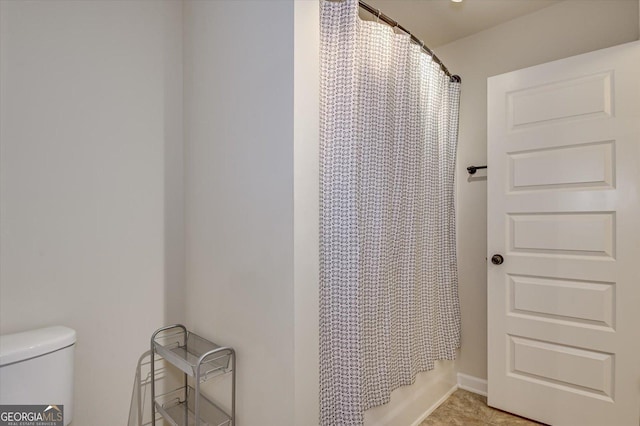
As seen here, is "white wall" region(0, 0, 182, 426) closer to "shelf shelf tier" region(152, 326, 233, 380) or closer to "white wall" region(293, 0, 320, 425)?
"shelf shelf tier" region(152, 326, 233, 380)

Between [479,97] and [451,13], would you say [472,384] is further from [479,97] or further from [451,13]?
[451,13]

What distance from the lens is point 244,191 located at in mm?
1279

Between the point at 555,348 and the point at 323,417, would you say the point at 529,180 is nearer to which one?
the point at 555,348

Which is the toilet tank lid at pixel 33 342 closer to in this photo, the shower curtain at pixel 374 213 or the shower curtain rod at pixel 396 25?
the shower curtain at pixel 374 213

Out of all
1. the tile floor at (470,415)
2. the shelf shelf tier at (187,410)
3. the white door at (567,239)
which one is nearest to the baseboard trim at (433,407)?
the tile floor at (470,415)

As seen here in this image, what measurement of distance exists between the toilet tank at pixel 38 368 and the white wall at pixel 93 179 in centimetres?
14

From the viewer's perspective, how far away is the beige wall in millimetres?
1949

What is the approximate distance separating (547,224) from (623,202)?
0.33 meters

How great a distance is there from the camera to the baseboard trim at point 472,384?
7.09ft

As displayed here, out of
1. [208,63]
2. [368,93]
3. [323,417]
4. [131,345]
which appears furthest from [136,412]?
[368,93]

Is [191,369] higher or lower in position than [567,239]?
lower

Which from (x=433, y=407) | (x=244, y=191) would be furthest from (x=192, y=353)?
(x=433, y=407)

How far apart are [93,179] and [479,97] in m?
2.35

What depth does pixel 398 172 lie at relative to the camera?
163 cm
